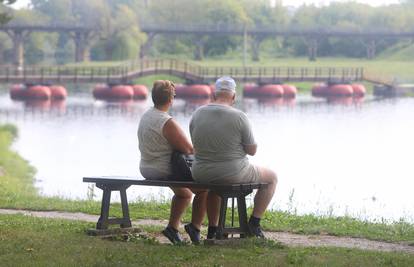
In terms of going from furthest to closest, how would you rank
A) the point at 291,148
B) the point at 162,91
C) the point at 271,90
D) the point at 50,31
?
the point at 50,31, the point at 271,90, the point at 291,148, the point at 162,91

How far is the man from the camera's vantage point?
10703 mm

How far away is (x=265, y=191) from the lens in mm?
10992

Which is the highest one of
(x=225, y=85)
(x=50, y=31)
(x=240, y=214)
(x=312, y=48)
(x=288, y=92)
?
(x=225, y=85)

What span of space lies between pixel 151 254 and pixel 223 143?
1.41m

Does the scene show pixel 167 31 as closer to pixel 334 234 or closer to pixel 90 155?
pixel 90 155

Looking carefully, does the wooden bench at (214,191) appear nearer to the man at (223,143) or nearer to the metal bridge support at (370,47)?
the man at (223,143)

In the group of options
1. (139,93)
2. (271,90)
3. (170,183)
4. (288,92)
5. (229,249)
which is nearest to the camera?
(229,249)

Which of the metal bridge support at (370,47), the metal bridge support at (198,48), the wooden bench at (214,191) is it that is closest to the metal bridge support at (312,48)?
the metal bridge support at (370,47)

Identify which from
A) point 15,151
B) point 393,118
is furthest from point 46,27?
point 15,151

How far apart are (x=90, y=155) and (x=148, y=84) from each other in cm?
6525

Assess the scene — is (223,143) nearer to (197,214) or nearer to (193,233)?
(197,214)

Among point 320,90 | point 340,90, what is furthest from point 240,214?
point 320,90

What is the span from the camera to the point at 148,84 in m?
103

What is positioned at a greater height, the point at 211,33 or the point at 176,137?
the point at 176,137
